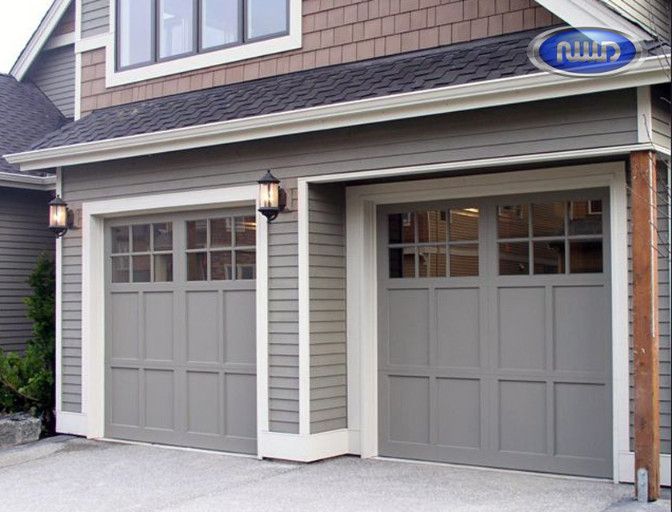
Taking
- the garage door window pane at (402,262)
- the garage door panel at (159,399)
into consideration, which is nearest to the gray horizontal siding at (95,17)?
the garage door panel at (159,399)

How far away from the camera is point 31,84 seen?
→ 48.8ft

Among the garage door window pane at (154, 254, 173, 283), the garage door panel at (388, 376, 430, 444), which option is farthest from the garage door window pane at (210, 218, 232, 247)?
the garage door panel at (388, 376, 430, 444)

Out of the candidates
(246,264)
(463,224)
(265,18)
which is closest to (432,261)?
(463,224)

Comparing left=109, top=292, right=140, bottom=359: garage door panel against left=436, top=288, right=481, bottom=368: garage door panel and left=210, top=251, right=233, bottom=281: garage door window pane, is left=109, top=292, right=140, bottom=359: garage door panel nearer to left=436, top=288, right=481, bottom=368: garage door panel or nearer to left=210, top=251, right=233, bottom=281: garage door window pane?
left=210, top=251, right=233, bottom=281: garage door window pane

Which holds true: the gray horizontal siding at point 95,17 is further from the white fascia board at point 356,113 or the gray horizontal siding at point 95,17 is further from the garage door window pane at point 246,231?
the garage door window pane at point 246,231

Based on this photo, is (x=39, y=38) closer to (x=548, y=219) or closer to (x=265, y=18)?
(x=265, y=18)

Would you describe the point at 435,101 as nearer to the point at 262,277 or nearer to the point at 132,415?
the point at 262,277

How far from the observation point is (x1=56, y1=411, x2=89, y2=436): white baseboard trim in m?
10.1

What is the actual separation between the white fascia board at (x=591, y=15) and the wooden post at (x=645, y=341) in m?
1.14

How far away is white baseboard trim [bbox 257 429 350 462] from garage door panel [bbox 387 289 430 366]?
84 cm

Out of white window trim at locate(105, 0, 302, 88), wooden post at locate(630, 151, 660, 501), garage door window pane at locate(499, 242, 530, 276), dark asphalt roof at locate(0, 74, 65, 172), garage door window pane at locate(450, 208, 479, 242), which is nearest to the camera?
wooden post at locate(630, 151, 660, 501)

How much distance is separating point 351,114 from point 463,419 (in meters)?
2.70

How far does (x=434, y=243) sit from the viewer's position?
27.8ft

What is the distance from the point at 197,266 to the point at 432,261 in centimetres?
241
